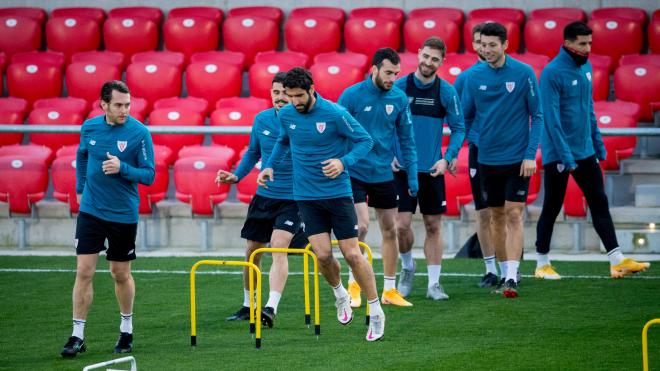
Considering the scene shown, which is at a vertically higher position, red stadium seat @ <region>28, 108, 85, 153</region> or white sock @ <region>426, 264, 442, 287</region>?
white sock @ <region>426, 264, 442, 287</region>

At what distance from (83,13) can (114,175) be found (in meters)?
9.46

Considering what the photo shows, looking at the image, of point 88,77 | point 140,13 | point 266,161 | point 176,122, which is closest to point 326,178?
point 266,161

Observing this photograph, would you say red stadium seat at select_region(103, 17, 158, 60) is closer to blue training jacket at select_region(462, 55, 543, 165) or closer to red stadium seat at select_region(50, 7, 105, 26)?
red stadium seat at select_region(50, 7, 105, 26)

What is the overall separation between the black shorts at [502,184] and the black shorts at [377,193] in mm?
1151

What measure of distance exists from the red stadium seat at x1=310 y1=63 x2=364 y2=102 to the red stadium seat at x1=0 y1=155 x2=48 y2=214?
367 cm

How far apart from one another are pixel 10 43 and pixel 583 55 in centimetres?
958

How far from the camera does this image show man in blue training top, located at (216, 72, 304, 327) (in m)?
9.38

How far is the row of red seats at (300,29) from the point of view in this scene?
1541 centimetres

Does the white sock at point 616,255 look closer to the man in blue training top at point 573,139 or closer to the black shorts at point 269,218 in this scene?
the man in blue training top at point 573,139

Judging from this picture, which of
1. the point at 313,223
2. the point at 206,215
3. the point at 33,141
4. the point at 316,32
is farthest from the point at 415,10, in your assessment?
the point at 313,223

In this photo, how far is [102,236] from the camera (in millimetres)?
8445

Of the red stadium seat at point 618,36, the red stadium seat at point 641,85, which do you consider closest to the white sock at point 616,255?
the red stadium seat at point 641,85

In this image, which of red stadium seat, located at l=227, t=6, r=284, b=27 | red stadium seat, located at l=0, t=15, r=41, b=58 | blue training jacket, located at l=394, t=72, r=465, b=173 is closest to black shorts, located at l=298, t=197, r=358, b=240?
blue training jacket, located at l=394, t=72, r=465, b=173

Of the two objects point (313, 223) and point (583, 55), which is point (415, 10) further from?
point (313, 223)
